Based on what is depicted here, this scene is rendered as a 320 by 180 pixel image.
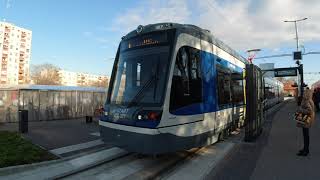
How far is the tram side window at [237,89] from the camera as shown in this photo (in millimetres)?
11383

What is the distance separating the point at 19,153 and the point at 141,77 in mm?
4188

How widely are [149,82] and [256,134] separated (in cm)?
639

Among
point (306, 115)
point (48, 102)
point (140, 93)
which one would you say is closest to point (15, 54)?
point (48, 102)

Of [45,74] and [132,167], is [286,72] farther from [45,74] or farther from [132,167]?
[45,74]

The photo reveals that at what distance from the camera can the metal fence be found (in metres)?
19.5

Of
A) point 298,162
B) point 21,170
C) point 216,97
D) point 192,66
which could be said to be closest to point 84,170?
point 21,170

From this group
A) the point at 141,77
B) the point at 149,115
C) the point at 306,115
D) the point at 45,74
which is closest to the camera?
the point at 149,115

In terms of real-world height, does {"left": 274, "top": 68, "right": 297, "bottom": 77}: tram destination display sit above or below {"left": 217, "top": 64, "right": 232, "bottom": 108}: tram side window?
above

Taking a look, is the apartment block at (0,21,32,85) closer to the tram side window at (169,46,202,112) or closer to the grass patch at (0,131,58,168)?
the grass patch at (0,131,58,168)

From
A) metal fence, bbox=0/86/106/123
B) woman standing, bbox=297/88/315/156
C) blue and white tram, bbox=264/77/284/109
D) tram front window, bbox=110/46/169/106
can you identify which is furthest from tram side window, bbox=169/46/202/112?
metal fence, bbox=0/86/106/123

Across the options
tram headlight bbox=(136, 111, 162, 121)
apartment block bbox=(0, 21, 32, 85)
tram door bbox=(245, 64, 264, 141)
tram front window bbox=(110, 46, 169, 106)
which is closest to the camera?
tram headlight bbox=(136, 111, 162, 121)

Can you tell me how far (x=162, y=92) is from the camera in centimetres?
684

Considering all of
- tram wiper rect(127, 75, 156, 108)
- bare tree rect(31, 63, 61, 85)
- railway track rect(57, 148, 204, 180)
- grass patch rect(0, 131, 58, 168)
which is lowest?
railway track rect(57, 148, 204, 180)

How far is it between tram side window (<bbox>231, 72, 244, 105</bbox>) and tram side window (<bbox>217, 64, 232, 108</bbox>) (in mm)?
576
